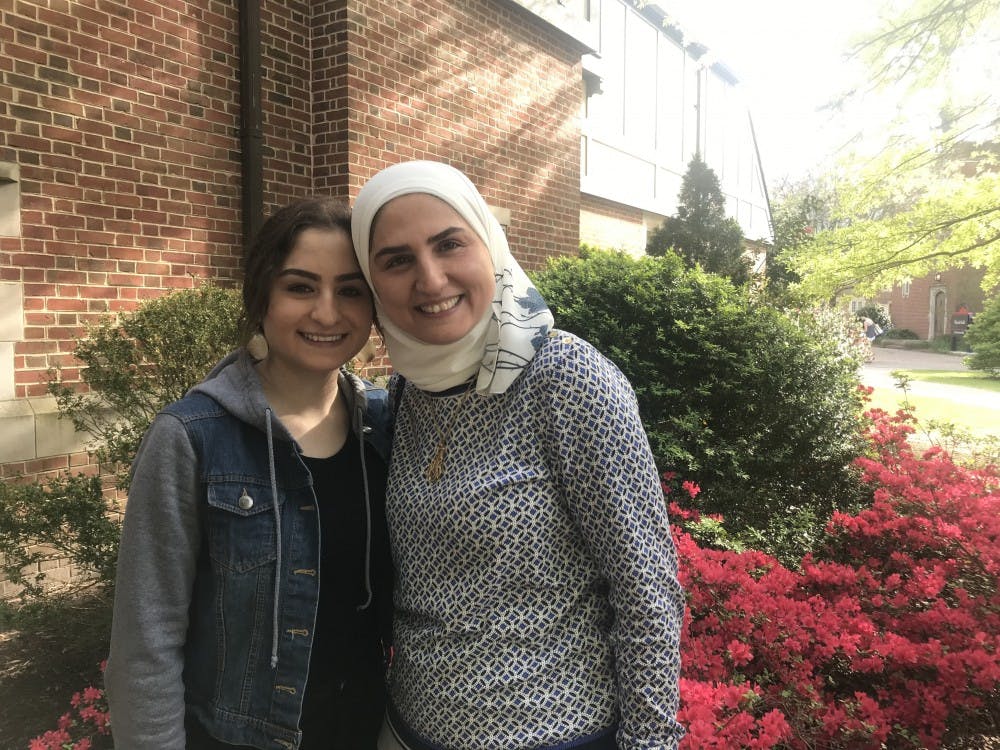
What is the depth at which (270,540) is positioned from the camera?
151cm

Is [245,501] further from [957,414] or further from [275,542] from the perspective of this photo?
[957,414]

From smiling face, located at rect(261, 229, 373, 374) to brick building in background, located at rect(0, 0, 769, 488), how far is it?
145 inches

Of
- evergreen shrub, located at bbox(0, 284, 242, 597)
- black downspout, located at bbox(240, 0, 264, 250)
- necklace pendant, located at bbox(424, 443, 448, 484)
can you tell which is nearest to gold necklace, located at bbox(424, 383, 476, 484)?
necklace pendant, located at bbox(424, 443, 448, 484)

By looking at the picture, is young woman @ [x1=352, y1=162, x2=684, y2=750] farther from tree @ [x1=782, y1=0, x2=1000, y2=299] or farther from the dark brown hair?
tree @ [x1=782, y1=0, x2=1000, y2=299]

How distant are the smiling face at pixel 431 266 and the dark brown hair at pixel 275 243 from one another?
17 centimetres

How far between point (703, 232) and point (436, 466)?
15764 mm

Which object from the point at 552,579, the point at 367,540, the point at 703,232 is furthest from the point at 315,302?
the point at 703,232

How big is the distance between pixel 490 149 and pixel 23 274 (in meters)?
4.97

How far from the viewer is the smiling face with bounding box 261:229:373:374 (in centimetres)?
161

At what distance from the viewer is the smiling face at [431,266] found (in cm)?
151

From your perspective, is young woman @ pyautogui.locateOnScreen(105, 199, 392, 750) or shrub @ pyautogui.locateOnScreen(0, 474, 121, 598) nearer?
young woman @ pyautogui.locateOnScreen(105, 199, 392, 750)

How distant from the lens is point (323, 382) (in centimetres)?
176

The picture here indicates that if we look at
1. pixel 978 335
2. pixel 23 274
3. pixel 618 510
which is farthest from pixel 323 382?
pixel 978 335

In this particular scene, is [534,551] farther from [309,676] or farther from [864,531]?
[864,531]
